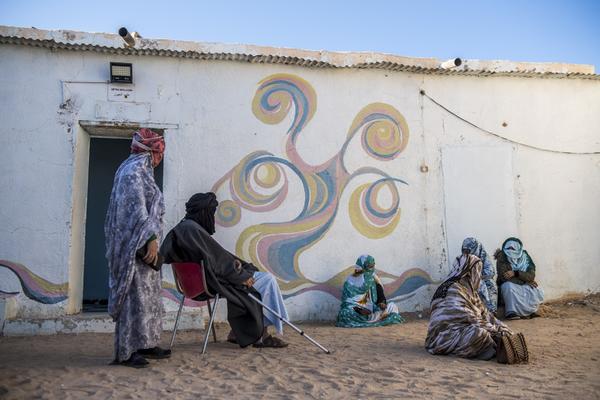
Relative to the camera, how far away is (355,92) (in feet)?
A: 23.0

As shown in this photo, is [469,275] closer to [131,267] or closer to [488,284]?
[488,284]

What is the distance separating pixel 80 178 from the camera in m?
6.33

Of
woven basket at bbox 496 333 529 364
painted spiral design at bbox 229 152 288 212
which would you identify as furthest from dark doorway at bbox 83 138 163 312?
woven basket at bbox 496 333 529 364

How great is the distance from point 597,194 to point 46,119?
7.45 metres

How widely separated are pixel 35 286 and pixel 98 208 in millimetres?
2769

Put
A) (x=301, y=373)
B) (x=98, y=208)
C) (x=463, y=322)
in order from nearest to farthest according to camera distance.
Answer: (x=301, y=373)
(x=463, y=322)
(x=98, y=208)

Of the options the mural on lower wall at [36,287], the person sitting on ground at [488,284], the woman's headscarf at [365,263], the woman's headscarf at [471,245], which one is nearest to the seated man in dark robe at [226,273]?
the woman's headscarf at [365,263]

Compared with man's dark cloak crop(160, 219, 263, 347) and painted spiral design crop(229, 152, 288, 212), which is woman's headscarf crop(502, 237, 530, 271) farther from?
man's dark cloak crop(160, 219, 263, 347)

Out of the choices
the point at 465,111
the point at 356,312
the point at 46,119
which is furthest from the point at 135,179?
the point at 465,111

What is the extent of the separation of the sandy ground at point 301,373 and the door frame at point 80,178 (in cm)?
109

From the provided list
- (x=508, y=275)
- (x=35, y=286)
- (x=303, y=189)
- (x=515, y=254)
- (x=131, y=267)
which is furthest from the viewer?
(x=515, y=254)

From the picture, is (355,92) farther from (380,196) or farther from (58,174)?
(58,174)

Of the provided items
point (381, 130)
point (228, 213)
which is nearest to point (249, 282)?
point (228, 213)

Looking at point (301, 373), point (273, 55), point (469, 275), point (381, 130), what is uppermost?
Result: point (273, 55)
